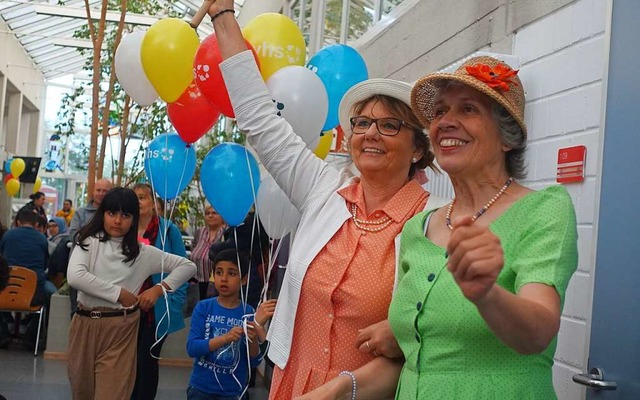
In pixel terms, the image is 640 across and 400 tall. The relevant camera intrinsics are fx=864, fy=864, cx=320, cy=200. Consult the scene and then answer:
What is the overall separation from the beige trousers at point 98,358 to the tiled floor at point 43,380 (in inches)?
94.6

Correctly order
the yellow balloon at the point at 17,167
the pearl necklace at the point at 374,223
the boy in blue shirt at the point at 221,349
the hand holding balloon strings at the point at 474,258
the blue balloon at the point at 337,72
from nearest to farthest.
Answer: the hand holding balloon strings at the point at 474,258 → the pearl necklace at the point at 374,223 → the blue balloon at the point at 337,72 → the boy in blue shirt at the point at 221,349 → the yellow balloon at the point at 17,167

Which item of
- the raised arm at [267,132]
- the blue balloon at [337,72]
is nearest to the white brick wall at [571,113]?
the blue balloon at [337,72]

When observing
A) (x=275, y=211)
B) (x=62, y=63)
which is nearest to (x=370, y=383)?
(x=275, y=211)

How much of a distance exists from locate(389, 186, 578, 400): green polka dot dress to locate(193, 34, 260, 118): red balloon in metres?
2.34

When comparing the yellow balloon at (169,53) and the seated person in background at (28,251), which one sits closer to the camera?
the yellow balloon at (169,53)

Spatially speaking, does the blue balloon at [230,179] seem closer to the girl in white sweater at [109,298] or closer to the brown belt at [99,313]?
the girl in white sweater at [109,298]

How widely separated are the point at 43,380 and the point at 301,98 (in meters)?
5.31

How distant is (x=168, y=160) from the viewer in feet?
18.1

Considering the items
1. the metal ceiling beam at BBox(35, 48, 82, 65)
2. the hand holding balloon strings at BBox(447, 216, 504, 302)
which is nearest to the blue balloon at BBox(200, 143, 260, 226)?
the hand holding balloon strings at BBox(447, 216, 504, 302)

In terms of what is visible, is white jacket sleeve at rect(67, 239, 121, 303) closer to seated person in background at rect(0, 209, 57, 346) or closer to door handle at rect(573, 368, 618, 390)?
door handle at rect(573, 368, 618, 390)

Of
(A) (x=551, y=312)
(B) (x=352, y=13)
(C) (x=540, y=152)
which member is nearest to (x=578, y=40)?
(C) (x=540, y=152)

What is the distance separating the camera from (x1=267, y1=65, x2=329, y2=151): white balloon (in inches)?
158

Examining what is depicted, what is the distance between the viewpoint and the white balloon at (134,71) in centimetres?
483

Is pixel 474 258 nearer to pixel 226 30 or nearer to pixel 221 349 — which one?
pixel 226 30
